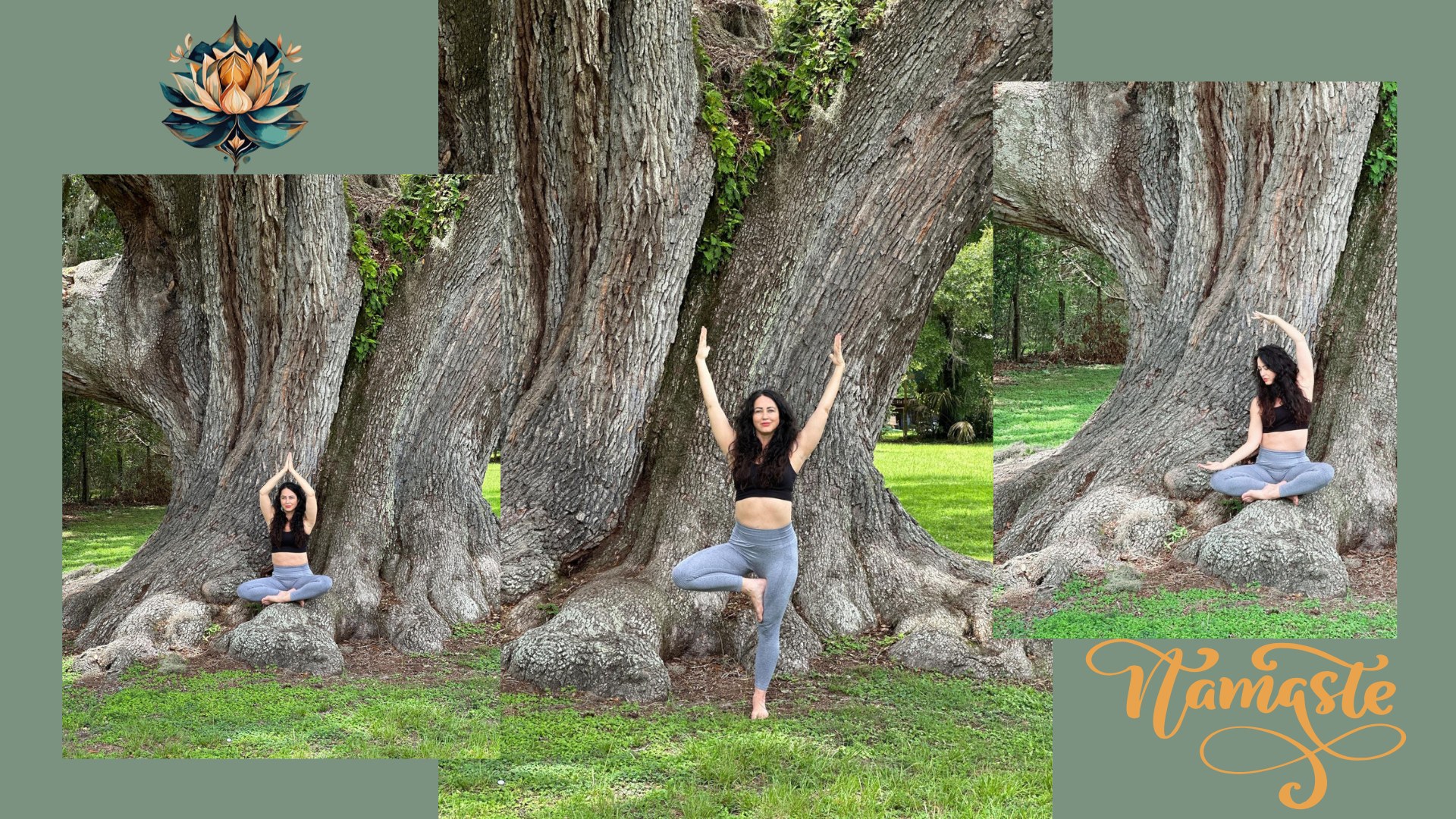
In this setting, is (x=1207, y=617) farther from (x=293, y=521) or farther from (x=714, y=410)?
(x=293, y=521)

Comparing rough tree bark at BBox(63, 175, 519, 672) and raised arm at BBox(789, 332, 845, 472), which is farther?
rough tree bark at BBox(63, 175, 519, 672)

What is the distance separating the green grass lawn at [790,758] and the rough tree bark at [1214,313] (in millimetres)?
853

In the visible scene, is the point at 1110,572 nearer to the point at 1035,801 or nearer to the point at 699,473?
the point at 1035,801

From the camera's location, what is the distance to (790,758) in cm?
625

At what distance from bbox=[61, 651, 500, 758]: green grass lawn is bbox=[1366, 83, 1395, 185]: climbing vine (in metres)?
5.63

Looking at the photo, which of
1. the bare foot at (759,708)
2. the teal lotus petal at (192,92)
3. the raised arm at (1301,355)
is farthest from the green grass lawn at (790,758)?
the teal lotus petal at (192,92)

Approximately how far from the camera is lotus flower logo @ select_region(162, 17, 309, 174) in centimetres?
621

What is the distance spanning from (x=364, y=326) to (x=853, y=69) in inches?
126

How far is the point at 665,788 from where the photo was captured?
606cm

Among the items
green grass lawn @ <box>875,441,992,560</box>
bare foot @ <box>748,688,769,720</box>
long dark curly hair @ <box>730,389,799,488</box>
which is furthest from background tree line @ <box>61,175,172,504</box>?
green grass lawn @ <box>875,441,992,560</box>

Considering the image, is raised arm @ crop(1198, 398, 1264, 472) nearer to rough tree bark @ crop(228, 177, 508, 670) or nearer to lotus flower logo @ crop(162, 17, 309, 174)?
rough tree bark @ crop(228, 177, 508, 670)

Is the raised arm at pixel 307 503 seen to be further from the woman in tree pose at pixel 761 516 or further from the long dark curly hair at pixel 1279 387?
the long dark curly hair at pixel 1279 387

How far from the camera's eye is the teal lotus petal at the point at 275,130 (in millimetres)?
6328

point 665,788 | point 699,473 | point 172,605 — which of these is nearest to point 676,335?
point 699,473
